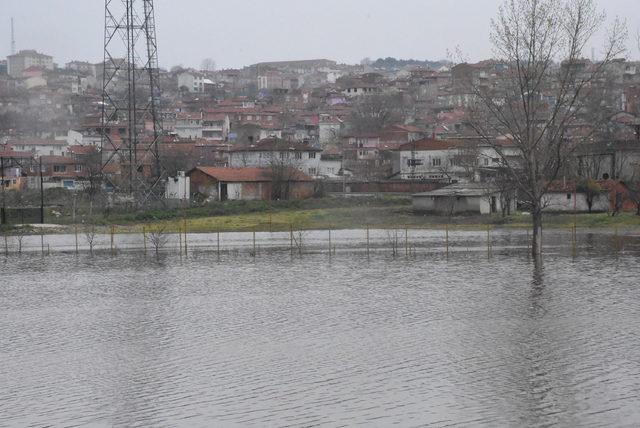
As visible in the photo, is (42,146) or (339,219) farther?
(42,146)

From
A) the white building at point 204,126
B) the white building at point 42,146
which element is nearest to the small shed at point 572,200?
the white building at point 42,146

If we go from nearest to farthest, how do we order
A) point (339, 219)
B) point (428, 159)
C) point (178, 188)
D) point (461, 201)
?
point (461, 201) < point (339, 219) < point (178, 188) < point (428, 159)

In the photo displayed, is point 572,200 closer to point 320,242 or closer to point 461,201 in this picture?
point 461,201

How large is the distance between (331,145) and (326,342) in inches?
3498

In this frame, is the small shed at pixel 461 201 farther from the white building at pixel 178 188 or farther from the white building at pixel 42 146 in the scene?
the white building at pixel 42 146

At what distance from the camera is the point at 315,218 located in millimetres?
54906

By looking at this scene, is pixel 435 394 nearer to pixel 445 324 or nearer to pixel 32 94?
pixel 445 324

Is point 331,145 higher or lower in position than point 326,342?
higher

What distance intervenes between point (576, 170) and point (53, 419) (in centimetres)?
5056

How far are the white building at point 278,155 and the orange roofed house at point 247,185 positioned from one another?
9.16m

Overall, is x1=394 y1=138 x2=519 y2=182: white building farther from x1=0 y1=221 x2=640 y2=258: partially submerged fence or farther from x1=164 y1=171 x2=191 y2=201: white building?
x1=0 y1=221 x2=640 y2=258: partially submerged fence

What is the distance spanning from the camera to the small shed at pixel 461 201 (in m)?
54.3

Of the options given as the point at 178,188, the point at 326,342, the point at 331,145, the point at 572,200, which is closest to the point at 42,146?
the point at 331,145

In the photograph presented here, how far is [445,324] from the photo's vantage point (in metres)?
22.0
